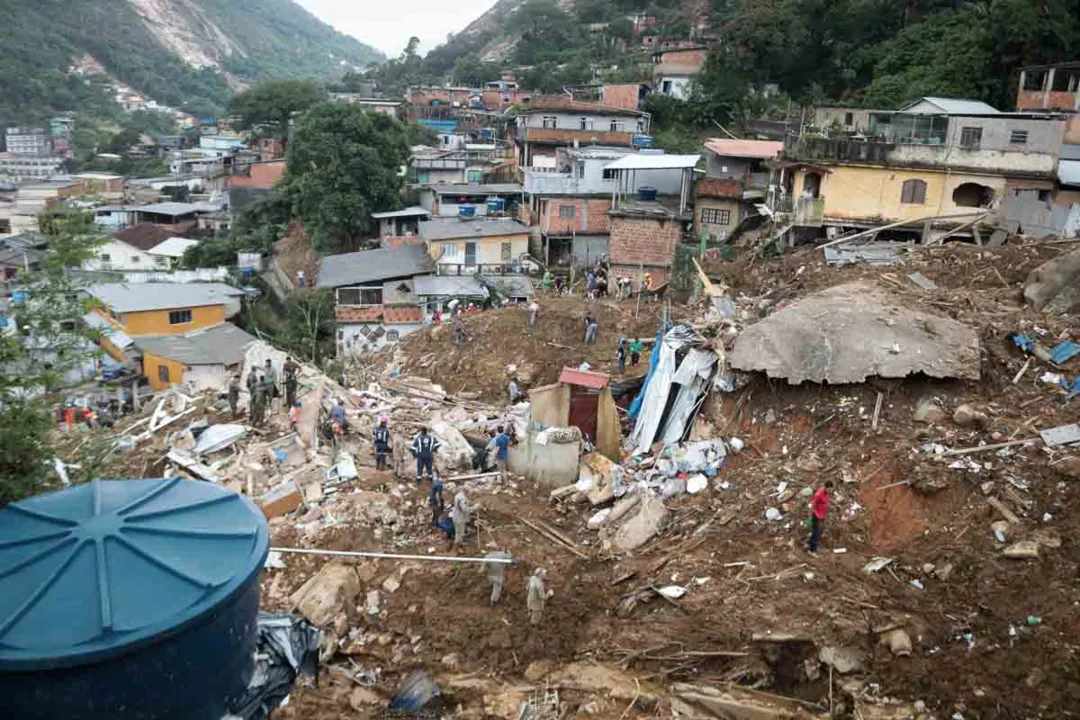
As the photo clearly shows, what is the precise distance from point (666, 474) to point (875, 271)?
6775 millimetres

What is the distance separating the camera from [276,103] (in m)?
54.7

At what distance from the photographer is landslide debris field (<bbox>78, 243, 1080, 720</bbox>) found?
7.55m

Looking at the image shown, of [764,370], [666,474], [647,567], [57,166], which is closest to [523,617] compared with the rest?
[647,567]

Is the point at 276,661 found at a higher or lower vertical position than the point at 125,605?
lower

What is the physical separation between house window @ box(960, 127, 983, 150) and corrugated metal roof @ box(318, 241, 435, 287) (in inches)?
634

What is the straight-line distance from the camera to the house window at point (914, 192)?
754 inches

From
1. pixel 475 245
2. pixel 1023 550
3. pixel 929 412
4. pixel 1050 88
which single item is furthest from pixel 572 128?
pixel 1023 550

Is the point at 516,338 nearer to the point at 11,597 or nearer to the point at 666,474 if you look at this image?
the point at 666,474

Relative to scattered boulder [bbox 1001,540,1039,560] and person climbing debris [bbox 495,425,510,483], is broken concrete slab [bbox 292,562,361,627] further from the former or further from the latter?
scattered boulder [bbox 1001,540,1039,560]

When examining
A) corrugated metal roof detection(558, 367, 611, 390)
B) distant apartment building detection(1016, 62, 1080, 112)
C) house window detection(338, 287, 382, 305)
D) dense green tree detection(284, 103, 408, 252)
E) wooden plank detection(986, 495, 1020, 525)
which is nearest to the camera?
wooden plank detection(986, 495, 1020, 525)

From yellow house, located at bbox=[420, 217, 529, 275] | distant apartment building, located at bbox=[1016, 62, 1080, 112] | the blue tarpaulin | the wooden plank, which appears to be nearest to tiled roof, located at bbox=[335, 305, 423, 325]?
yellow house, located at bbox=[420, 217, 529, 275]

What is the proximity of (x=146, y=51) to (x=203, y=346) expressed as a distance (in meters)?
95.2

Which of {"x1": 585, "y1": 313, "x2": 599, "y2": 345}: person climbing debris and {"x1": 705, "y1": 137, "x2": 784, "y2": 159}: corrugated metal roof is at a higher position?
{"x1": 705, "y1": 137, "x2": 784, "y2": 159}: corrugated metal roof

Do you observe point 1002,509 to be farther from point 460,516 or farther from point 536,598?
point 460,516
